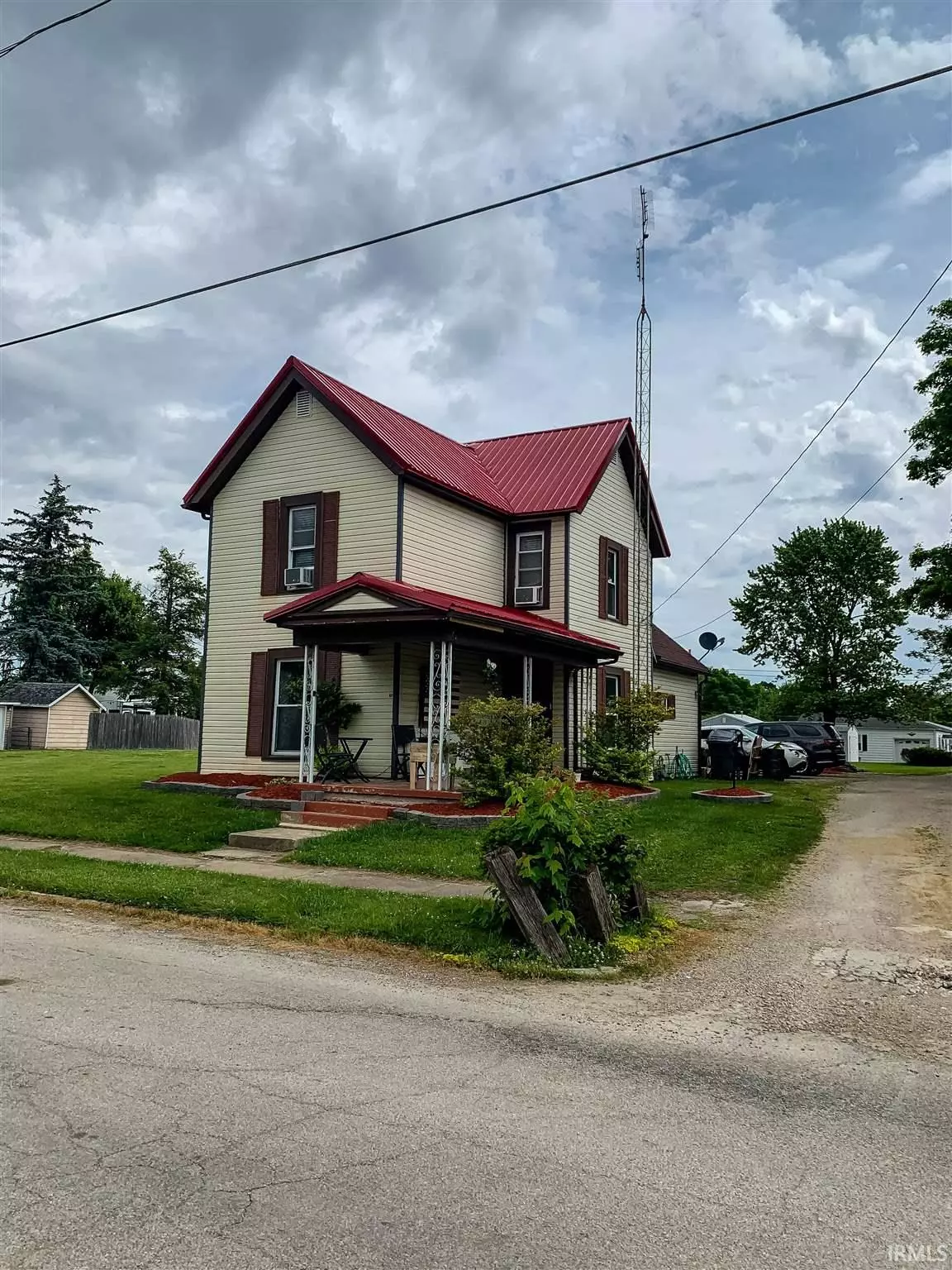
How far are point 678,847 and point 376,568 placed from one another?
8763mm

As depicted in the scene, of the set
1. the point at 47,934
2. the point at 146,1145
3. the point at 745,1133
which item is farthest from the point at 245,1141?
the point at 47,934

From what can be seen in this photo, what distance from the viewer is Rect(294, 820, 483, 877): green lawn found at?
37.2 feet

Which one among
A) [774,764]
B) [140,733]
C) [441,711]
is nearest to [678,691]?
[774,764]

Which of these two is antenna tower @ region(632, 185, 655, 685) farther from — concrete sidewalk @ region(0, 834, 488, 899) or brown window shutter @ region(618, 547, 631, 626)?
concrete sidewalk @ region(0, 834, 488, 899)

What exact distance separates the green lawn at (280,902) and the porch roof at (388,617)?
19.6 ft

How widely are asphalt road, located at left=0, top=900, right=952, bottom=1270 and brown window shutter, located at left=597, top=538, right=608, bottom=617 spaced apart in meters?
17.2

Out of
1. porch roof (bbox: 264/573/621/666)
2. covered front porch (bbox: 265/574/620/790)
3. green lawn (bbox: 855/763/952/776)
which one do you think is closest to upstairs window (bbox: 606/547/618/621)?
covered front porch (bbox: 265/574/620/790)

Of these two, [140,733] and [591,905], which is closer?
[591,905]

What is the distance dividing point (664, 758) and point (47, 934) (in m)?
21.2

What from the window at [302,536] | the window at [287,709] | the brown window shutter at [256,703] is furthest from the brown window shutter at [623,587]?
the brown window shutter at [256,703]

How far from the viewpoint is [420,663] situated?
19609 millimetres

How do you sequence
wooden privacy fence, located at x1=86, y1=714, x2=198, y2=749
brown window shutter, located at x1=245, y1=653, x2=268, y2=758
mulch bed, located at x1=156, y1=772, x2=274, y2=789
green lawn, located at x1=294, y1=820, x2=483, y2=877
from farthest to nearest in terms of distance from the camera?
1. wooden privacy fence, located at x1=86, y1=714, x2=198, y2=749
2. brown window shutter, located at x1=245, y1=653, x2=268, y2=758
3. mulch bed, located at x1=156, y1=772, x2=274, y2=789
4. green lawn, located at x1=294, y1=820, x2=483, y2=877

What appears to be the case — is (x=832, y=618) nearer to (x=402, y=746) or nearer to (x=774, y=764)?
(x=774, y=764)

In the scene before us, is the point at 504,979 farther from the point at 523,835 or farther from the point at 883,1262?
the point at 883,1262
